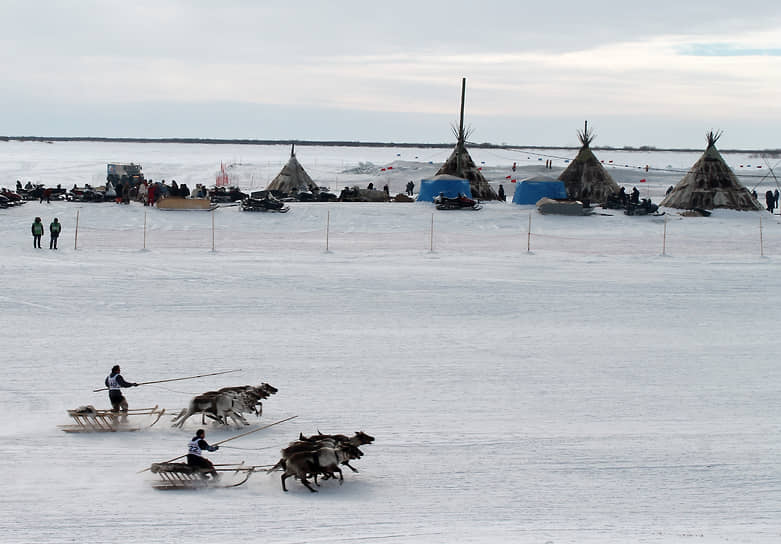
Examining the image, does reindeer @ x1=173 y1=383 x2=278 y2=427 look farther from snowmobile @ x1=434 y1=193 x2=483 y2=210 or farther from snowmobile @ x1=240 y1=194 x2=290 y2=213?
snowmobile @ x1=434 y1=193 x2=483 y2=210

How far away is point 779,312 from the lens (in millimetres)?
21766

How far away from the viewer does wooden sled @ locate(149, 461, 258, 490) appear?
1045 centimetres

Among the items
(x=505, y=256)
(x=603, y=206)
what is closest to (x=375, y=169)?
(x=603, y=206)

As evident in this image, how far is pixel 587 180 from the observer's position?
47.1 m

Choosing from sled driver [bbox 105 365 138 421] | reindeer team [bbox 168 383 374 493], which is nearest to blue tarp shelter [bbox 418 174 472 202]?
sled driver [bbox 105 365 138 421]

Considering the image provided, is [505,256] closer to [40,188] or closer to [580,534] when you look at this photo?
[580,534]

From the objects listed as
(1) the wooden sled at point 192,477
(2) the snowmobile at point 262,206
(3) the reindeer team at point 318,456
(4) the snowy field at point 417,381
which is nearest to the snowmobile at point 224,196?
(2) the snowmobile at point 262,206

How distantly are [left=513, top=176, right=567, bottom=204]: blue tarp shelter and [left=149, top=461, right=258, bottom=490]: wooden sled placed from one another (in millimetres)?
34103

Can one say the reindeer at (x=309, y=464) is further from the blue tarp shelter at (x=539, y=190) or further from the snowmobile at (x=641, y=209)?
the blue tarp shelter at (x=539, y=190)

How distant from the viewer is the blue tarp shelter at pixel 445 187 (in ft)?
143

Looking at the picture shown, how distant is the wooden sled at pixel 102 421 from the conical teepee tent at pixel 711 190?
118 ft

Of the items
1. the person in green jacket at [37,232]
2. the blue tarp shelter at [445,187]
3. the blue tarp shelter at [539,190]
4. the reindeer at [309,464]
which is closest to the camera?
the reindeer at [309,464]

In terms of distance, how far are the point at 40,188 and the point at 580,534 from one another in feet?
126

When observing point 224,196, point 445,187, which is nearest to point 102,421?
point 224,196
